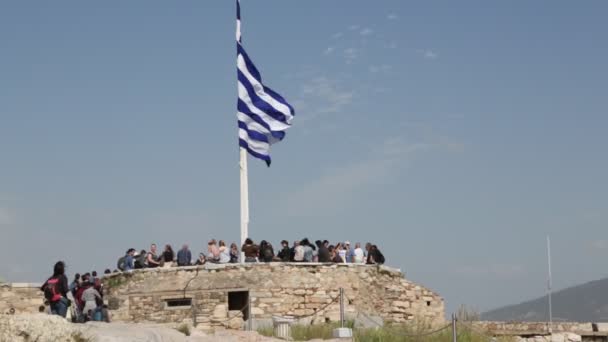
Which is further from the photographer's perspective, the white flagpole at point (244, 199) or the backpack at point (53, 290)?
the white flagpole at point (244, 199)

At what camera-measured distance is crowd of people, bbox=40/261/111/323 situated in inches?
795

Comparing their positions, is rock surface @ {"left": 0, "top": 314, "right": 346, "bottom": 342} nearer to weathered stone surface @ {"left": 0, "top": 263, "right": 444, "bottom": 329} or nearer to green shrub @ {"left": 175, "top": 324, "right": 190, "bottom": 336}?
green shrub @ {"left": 175, "top": 324, "right": 190, "bottom": 336}

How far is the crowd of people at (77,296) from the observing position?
795 inches

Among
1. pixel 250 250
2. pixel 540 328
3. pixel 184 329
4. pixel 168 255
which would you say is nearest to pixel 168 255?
pixel 168 255

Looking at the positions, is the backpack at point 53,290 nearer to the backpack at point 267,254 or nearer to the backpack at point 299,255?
the backpack at point 267,254

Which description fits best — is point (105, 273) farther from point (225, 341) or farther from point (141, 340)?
point (141, 340)

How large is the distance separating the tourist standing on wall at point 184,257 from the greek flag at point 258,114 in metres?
3.49

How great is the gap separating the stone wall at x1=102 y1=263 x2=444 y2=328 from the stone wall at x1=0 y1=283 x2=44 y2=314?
2048 mm

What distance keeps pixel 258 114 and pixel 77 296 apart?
27.2 ft

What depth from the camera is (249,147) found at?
29562mm

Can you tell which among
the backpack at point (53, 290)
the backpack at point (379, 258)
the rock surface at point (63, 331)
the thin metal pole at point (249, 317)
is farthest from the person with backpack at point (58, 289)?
the backpack at point (379, 258)

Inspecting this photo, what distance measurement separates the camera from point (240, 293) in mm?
27688

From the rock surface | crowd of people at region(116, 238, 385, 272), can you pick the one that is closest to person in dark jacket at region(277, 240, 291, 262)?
crowd of people at region(116, 238, 385, 272)

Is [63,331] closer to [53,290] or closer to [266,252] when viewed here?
[53,290]
